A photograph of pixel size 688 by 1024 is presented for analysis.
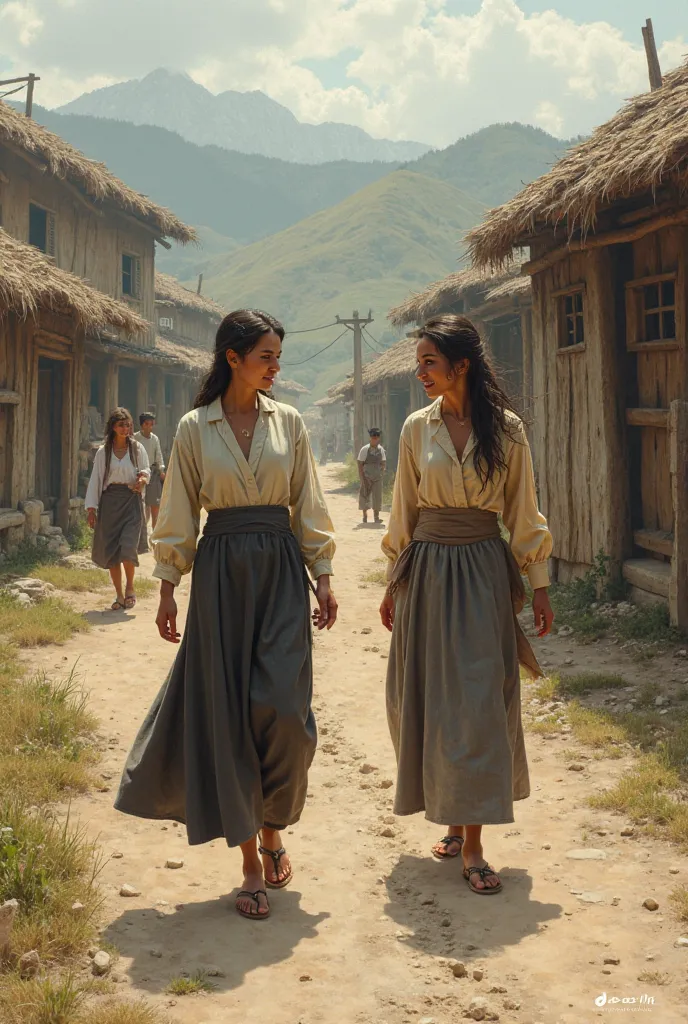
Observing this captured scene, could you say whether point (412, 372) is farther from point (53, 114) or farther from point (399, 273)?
point (53, 114)

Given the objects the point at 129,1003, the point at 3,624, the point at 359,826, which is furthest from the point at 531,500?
the point at 3,624

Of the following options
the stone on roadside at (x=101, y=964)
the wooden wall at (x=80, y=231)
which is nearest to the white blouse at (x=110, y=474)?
the stone on roadside at (x=101, y=964)

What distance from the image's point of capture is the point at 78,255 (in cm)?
1669

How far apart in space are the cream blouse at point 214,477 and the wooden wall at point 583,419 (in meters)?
4.62

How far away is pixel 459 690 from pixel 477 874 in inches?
25.9

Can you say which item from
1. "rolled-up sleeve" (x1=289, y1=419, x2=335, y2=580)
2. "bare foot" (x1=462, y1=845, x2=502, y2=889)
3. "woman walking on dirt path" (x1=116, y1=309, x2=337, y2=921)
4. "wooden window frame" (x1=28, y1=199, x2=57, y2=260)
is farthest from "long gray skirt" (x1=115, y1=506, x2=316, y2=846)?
"wooden window frame" (x1=28, y1=199, x2=57, y2=260)

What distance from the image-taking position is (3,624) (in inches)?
280

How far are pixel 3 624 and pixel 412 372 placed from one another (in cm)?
1556

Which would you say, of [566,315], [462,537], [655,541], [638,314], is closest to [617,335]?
[638,314]

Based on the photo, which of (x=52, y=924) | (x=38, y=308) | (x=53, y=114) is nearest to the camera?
(x=52, y=924)

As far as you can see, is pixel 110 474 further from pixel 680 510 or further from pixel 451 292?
pixel 451 292

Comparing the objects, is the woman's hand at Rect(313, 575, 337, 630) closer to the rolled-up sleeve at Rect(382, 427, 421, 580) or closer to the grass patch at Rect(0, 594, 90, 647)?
the rolled-up sleeve at Rect(382, 427, 421, 580)

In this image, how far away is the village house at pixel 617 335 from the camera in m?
6.35

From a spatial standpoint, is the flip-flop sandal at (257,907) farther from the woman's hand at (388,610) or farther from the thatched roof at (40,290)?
the thatched roof at (40,290)
